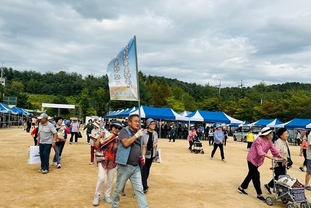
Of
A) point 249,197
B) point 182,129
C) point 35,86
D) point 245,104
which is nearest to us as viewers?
point 249,197

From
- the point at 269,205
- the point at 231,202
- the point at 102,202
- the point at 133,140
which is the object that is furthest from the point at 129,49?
the point at 269,205

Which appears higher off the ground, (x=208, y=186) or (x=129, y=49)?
(x=129, y=49)

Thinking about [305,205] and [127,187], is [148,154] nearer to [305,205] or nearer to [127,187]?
[127,187]

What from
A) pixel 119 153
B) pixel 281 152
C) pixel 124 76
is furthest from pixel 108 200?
pixel 281 152

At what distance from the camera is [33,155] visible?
854 cm

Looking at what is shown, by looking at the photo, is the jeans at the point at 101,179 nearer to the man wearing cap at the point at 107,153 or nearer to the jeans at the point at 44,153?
A: the man wearing cap at the point at 107,153

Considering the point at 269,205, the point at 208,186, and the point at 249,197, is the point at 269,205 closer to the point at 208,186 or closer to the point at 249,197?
the point at 249,197

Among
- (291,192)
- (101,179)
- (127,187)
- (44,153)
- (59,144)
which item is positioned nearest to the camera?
(101,179)

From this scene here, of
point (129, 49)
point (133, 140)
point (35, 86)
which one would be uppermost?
point (35, 86)

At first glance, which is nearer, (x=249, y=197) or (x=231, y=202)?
(x=231, y=202)

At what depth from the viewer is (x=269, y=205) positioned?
6.18m

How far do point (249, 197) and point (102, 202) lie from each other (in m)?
3.41

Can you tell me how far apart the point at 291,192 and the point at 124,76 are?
400 cm

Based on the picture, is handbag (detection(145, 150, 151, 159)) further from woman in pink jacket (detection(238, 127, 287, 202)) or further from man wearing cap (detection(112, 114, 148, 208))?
woman in pink jacket (detection(238, 127, 287, 202))
